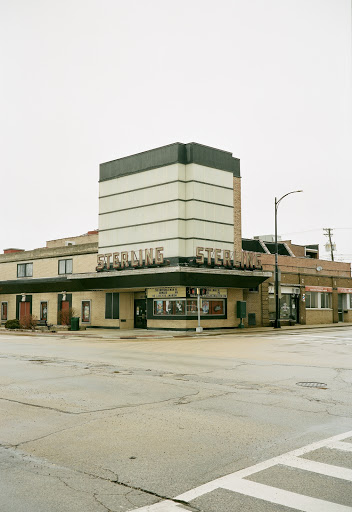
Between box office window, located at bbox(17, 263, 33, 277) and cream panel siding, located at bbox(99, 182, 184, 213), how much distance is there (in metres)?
11.6

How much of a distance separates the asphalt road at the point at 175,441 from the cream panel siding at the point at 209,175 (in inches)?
991

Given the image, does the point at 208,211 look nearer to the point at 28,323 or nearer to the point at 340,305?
the point at 28,323

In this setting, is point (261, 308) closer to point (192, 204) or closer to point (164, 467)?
point (192, 204)

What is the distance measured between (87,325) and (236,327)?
41.7 ft

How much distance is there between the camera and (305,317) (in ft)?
152

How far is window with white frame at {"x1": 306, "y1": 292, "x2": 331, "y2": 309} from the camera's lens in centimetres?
4766

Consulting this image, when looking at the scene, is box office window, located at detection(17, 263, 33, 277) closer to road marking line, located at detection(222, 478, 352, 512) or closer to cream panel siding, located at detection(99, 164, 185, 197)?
cream panel siding, located at detection(99, 164, 185, 197)

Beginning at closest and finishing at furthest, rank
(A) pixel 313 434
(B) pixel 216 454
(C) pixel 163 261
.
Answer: (B) pixel 216 454 → (A) pixel 313 434 → (C) pixel 163 261

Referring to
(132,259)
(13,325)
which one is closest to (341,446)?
(132,259)

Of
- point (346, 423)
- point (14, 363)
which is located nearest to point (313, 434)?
point (346, 423)

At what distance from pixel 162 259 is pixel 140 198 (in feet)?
21.2

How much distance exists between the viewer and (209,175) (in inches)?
1540

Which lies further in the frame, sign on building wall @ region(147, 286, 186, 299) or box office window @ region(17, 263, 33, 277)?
box office window @ region(17, 263, 33, 277)

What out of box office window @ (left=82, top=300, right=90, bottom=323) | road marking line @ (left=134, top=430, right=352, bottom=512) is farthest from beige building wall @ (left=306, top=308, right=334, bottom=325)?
road marking line @ (left=134, top=430, right=352, bottom=512)
